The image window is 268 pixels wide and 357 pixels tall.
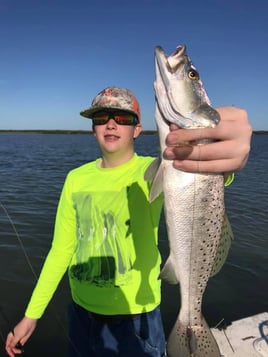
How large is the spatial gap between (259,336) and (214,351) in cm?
239

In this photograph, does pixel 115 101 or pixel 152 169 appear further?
pixel 115 101

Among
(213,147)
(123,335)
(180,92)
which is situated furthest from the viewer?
(123,335)

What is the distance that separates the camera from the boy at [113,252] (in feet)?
9.64

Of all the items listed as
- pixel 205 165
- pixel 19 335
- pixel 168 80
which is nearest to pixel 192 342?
pixel 205 165

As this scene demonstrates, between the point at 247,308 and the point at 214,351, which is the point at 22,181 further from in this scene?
the point at 214,351

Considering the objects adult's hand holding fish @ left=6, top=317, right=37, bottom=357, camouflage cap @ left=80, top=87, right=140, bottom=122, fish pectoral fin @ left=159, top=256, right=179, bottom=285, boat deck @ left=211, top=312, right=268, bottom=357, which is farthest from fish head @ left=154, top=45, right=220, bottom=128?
boat deck @ left=211, top=312, right=268, bottom=357

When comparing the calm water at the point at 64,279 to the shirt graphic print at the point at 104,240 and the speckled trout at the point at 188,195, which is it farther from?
the speckled trout at the point at 188,195

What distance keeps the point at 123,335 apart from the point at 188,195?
160 centimetres

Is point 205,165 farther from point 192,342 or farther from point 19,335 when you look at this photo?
point 19,335

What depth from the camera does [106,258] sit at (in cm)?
303

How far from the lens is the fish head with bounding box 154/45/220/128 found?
2098 mm

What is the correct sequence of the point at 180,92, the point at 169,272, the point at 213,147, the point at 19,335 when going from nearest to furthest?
1. the point at 213,147
2. the point at 180,92
3. the point at 169,272
4. the point at 19,335

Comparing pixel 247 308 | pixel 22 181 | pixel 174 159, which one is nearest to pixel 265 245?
pixel 247 308

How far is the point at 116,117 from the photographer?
310 centimetres
